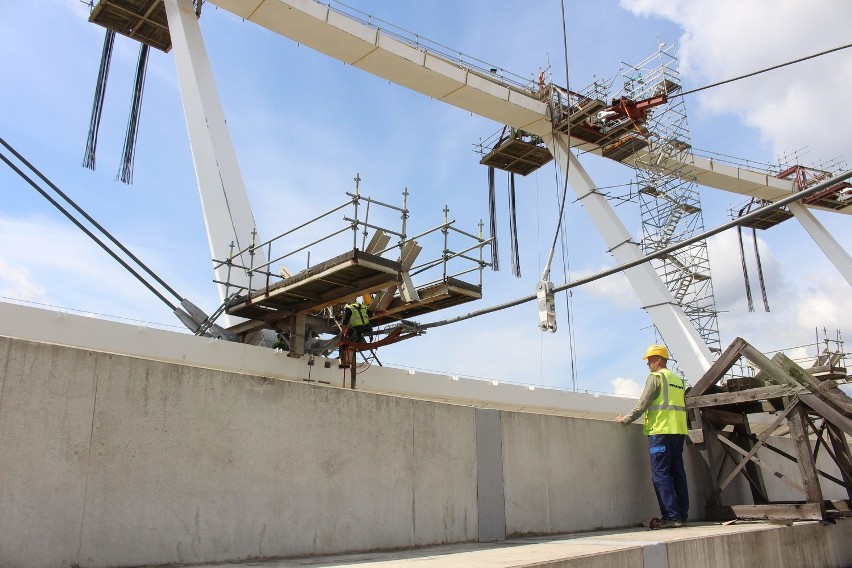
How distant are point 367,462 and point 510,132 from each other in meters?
20.1

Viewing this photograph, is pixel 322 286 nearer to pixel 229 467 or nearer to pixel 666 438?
pixel 666 438

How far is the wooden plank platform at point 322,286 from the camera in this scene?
11203 millimetres

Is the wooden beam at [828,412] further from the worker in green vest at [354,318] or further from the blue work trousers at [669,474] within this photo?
the worker in green vest at [354,318]

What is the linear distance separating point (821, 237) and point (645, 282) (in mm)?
14774

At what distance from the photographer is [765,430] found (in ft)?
25.3

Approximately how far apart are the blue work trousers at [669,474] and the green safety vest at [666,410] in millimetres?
82

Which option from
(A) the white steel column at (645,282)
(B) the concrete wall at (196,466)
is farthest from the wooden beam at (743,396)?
(A) the white steel column at (645,282)

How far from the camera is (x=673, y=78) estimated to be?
23.3 meters

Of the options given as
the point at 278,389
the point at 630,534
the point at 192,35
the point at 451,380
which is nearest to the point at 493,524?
the point at 630,534

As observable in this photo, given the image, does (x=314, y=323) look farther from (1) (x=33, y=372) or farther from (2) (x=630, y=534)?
(1) (x=33, y=372)

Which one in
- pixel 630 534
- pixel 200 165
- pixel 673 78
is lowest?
pixel 630 534

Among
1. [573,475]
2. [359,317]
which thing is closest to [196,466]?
[573,475]

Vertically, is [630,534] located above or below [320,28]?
below

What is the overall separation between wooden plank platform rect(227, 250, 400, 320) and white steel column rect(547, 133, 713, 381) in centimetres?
989
